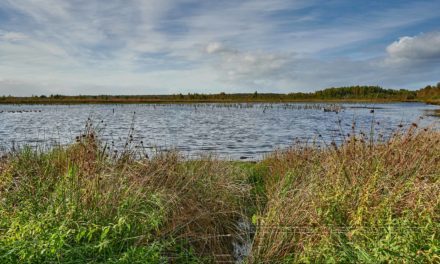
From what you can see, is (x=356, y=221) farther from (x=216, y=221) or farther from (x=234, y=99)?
(x=234, y=99)

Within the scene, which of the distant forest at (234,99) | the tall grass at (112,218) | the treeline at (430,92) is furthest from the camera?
the distant forest at (234,99)

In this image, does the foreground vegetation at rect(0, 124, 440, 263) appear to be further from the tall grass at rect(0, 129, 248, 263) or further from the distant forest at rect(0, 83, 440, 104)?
the distant forest at rect(0, 83, 440, 104)

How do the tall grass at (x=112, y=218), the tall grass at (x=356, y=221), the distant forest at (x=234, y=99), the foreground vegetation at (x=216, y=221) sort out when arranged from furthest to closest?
the distant forest at (x=234, y=99) < the tall grass at (x=356, y=221) < the foreground vegetation at (x=216, y=221) < the tall grass at (x=112, y=218)

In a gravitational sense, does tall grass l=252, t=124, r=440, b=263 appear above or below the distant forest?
above

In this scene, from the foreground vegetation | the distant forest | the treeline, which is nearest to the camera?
the foreground vegetation

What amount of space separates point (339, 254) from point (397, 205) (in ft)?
4.54

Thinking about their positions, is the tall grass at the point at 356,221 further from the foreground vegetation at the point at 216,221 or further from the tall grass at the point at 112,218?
the tall grass at the point at 112,218

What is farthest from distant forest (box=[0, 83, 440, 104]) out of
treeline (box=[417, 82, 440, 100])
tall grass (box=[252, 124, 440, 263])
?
tall grass (box=[252, 124, 440, 263])

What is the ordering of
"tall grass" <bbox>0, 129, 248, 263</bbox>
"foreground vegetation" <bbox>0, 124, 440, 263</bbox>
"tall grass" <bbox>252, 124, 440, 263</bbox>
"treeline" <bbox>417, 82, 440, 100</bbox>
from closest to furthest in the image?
"tall grass" <bbox>0, 129, 248, 263</bbox> → "foreground vegetation" <bbox>0, 124, 440, 263</bbox> → "tall grass" <bbox>252, 124, 440, 263</bbox> → "treeline" <bbox>417, 82, 440, 100</bbox>

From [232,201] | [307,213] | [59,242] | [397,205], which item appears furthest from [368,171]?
[59,242]

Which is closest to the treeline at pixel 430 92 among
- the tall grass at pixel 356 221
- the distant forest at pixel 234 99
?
the distant forest at pixel 234 99

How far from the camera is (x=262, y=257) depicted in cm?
585

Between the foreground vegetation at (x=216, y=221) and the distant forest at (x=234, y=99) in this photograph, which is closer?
the foreground vegetation at (x=216, y=221)

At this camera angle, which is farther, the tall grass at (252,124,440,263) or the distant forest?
the distant forest
